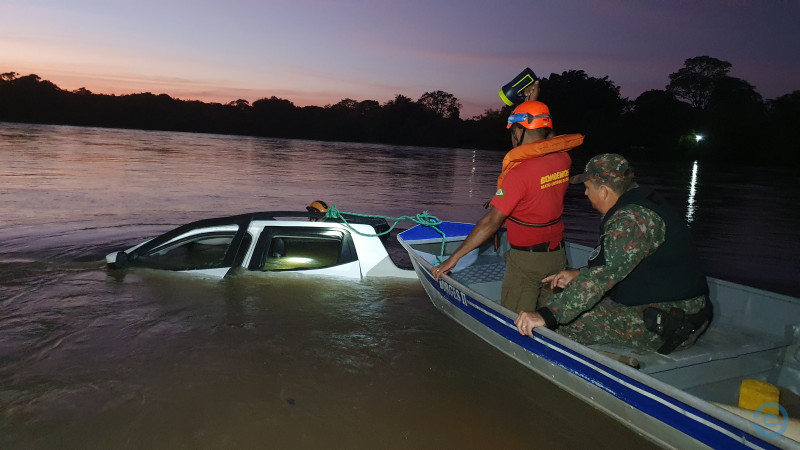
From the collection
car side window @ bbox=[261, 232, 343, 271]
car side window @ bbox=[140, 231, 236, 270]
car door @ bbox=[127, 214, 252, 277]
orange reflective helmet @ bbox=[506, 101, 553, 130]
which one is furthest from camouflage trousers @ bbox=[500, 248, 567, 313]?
car side window @ bbox=[140, 231, 236, 270]

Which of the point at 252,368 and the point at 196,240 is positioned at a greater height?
the point at 196,240

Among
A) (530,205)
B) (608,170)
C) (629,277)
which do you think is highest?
(608,170)

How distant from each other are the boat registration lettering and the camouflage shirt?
1987mm

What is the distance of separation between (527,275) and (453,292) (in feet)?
4.13

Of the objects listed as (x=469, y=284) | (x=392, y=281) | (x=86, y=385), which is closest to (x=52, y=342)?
(x=86, y=385)

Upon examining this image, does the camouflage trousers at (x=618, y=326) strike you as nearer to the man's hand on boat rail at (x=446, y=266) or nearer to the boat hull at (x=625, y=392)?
the boat hull at (x=625, y=392)

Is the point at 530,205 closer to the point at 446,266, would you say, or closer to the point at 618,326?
the point at 446,266

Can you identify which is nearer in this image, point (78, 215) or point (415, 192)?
point (78, 215)

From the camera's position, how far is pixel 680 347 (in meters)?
4.25

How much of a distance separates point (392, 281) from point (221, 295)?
252cm

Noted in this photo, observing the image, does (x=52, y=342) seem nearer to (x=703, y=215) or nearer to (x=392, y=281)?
(x=392, y=281)

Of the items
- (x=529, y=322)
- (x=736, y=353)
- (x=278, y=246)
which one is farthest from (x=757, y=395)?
(x=278, y=246)

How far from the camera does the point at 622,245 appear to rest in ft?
11.2

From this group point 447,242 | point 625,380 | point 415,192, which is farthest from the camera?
point 415,192
